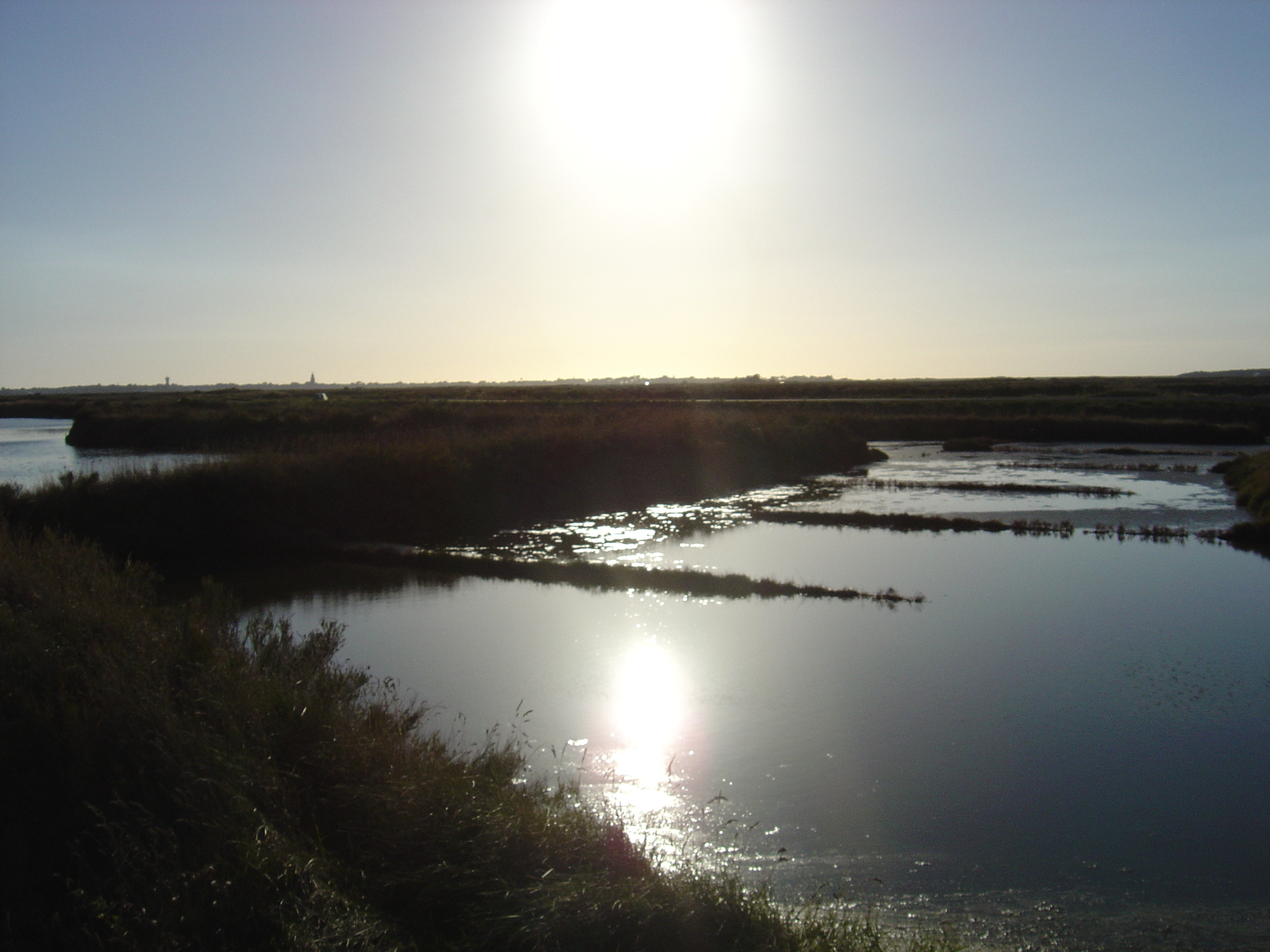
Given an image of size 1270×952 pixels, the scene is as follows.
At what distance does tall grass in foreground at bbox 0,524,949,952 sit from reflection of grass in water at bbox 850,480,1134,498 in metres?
22.1

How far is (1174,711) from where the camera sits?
8336 mm

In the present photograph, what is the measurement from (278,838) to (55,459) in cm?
3467

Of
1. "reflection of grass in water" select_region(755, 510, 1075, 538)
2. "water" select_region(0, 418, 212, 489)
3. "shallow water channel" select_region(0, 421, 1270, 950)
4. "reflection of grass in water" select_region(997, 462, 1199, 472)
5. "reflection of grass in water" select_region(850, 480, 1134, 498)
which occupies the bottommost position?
"shallow water channel" select_region(0, 421, 1270, 950)

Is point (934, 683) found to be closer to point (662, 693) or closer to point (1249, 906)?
point (662, 693)

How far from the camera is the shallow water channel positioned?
18.0 feet

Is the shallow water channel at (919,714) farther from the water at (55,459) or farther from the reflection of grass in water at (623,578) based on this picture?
the water at (55,459)

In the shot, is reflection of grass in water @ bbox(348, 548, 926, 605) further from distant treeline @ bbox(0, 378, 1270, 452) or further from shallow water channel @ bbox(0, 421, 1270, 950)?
distant treeline @ bbox(0, 378, 1270, 452)

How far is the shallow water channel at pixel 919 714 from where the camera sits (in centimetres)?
550

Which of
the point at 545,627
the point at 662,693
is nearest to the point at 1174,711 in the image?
the point at 662,693

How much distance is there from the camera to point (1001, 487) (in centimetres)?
2569

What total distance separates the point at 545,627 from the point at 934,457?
28.6 meters

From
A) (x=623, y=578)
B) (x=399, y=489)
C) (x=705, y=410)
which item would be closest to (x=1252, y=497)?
(x=623, y=578)

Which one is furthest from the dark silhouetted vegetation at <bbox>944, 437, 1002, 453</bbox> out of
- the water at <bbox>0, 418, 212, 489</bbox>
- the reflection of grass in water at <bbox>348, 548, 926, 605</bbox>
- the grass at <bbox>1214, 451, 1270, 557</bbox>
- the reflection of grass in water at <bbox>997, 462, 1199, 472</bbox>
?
the water at <bbox>0, 418, 212, 489</bbox>

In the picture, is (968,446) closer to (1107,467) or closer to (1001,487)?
(1107,467)
